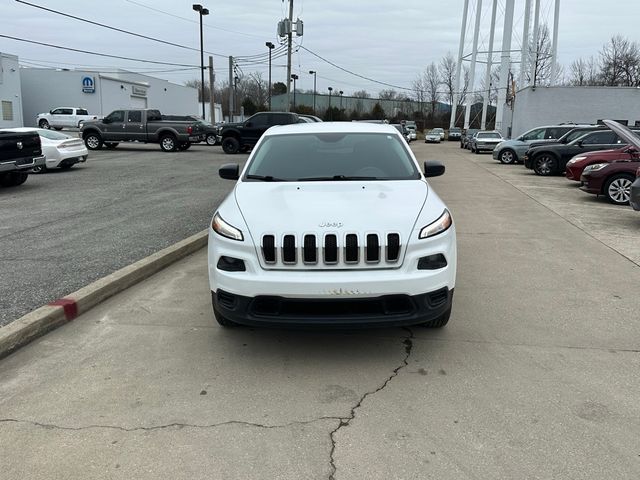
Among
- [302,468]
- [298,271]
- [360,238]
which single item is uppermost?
[360,238]

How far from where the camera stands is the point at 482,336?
452cm

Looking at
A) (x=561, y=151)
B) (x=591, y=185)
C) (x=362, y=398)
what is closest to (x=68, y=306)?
(x=362, y=398)

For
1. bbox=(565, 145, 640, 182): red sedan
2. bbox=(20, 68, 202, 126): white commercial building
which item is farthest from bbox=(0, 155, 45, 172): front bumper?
bbox=(20, 68, 202, 126): white commercial building

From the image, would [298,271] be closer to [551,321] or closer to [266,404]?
[266,404]

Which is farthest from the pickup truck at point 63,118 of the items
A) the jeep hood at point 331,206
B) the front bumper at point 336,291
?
the front bumper at point 336,291

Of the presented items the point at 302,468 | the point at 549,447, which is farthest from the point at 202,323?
the point at 549,447

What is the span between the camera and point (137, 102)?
56281 mm

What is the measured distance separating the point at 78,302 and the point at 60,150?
13.1 meters

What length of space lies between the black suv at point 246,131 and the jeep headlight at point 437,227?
21.4 metres

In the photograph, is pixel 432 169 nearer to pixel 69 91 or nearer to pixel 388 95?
pixel 69 91

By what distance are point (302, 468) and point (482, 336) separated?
2271 mm

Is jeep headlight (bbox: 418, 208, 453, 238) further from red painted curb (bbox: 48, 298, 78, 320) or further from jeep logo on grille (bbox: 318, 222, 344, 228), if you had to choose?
red painted curb (bbox: 48, 298, 78, 320)

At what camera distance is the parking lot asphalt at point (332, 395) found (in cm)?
287

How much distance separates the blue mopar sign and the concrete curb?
47219 mm
